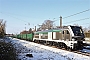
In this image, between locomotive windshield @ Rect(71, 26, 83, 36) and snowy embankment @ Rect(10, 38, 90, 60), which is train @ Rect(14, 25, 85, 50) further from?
snowy embankment @ Rect(10, 38, 90, 60)

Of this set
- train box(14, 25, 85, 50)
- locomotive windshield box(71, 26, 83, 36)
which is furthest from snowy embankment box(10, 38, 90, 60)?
locomotive windshield box(71, 26, 83, 36)

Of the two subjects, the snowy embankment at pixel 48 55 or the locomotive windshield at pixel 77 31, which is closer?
the snowy embankment at pixel 48 55

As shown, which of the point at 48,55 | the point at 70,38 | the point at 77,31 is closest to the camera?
A: the point at 48,55

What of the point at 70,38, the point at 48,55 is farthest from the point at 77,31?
the point at 48,55

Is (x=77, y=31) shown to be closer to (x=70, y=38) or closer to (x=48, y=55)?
(x=70, y=38)

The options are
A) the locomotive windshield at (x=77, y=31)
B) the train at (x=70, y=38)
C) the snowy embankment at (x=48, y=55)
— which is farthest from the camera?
the locomotive windshield at (x=77, y=31)

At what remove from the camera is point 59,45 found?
24.3 m

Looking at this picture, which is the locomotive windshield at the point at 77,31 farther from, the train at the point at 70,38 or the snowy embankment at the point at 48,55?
the snowy embankment at the point at 48,55

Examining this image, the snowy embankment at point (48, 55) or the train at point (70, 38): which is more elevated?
the train at point (70, 38)

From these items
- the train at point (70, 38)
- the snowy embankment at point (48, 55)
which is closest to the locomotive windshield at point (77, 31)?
the train at point (70, 38)

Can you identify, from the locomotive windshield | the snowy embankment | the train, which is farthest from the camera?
the locomotive windshield

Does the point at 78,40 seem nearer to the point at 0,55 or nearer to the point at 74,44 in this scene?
the point at 74,44

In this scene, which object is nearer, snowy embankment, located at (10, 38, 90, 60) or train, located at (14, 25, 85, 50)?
snowy embankment, located at (10, 38, 90, 60)

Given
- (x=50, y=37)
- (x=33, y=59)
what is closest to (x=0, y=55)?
(x=33, y=59)
